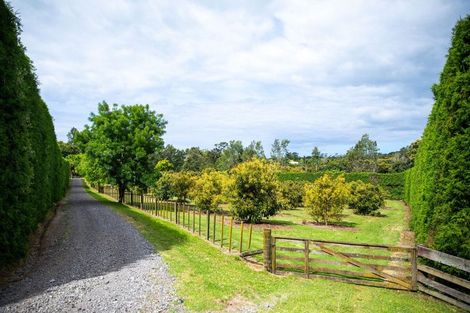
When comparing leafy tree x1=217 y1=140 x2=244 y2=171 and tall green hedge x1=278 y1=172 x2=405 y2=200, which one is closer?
tall green hedge x1=278 y1=172 x2=405 y2=200

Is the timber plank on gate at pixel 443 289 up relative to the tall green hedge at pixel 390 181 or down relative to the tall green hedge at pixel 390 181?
down

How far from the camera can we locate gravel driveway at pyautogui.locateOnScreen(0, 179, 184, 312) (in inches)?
271

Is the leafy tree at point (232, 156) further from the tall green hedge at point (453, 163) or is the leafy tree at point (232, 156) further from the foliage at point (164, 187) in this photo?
the tall green hedge at point (453, 163)

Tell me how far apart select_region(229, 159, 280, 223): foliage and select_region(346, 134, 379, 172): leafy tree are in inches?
2903

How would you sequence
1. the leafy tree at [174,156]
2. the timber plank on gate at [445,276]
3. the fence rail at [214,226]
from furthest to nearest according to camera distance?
1. the leafy tree at [174,156]
2. the fence rail at [214,226]
3. the timber plank on gate at [445,276]

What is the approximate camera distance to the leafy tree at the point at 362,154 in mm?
87625

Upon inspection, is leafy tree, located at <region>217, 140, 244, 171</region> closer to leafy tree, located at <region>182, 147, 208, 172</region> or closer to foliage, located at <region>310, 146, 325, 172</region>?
leafy tree, located at <region>182, 147, 208, 172</region>

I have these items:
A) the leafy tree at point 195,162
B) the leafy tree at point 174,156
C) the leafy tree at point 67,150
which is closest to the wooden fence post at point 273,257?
the leafy tree at point 195,162

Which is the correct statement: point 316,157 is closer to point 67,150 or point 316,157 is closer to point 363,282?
point 67,150

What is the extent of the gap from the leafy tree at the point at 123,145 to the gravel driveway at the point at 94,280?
1654 centimetres

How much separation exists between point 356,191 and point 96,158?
26.0 metres

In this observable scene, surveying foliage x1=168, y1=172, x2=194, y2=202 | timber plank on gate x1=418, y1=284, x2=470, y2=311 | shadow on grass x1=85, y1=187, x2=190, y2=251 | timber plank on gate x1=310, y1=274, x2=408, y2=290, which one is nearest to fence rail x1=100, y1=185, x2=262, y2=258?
shadow on grass x1=85, y1=187, x2=190, y2=251

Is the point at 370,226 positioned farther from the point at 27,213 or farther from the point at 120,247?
the point at 27,213

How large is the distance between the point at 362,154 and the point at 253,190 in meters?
81.1
